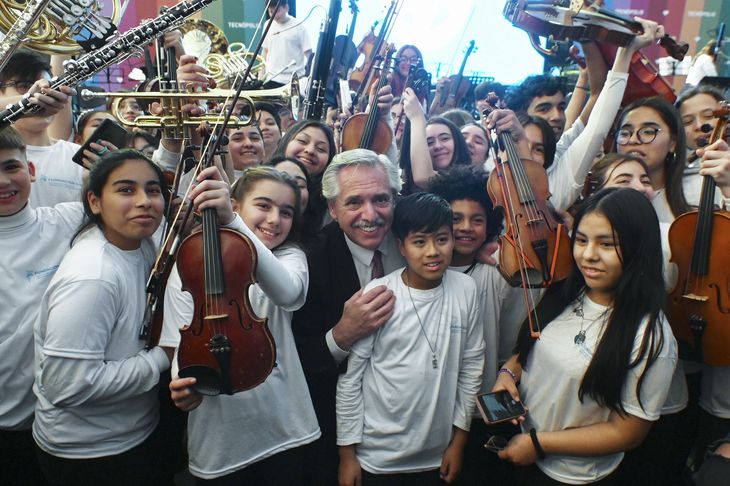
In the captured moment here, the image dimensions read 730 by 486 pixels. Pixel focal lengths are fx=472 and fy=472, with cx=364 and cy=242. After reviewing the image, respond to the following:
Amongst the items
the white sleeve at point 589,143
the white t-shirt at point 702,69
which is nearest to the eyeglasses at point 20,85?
the white sleeve at point 589,143

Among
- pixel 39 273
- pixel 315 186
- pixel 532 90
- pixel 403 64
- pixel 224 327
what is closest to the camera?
pixel 224 327

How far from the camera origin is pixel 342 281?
7.47ft

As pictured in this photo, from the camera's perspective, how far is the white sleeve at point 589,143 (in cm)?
248

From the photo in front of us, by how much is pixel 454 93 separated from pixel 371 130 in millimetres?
3676

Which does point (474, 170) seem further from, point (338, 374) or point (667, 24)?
point (667, 24)

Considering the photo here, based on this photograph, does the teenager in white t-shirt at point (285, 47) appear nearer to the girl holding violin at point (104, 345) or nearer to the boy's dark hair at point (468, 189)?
the boy's dark hair at point (468, 189)

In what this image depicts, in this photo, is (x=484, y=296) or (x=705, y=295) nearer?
(x=705, y=295)

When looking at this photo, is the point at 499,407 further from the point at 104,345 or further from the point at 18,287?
the point at 18,287

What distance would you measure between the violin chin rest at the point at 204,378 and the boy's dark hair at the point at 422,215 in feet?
3.36

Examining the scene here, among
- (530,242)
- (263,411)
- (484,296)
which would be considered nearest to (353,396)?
(263,411)

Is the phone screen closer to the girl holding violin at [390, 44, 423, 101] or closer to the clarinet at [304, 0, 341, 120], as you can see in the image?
the clarinet at [304, 0, 341, 120]

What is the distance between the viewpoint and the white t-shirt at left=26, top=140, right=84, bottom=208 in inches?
110

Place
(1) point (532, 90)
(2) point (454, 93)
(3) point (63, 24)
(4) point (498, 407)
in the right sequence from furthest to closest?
(2) point (454, 93), (1) point (532, 90), (3) point (63, 24), (4) point (498, 407)

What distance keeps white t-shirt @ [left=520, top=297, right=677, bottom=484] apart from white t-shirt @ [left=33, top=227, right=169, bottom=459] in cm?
153
